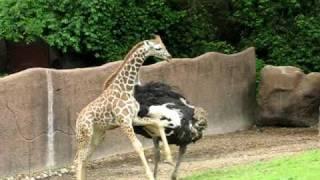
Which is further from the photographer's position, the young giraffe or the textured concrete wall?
the textured concrete wall

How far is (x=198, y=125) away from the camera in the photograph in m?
9.82

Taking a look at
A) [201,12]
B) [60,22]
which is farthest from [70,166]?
[201,12]

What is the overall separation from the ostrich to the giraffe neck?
0.23m

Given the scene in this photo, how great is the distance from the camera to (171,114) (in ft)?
31.2

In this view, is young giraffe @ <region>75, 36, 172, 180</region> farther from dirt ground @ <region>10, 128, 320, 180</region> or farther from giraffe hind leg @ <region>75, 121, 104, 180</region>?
dirt ground @ <region>10, 128, 320, 180</region>

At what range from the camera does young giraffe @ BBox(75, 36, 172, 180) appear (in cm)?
932

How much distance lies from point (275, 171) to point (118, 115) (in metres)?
1.88

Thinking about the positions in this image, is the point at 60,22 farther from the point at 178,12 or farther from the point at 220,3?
the point at 220,3

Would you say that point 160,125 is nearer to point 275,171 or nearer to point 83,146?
point 83,146

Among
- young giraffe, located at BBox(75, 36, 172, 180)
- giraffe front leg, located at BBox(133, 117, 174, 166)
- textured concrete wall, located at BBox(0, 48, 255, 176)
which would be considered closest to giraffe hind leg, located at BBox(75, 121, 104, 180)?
young giraffe, located at BBox(75, 36, 172, 180)

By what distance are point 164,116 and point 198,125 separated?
1.82 feet

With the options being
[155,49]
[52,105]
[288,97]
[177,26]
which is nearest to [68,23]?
A: [177,26]

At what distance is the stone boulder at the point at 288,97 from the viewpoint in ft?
A: 51.4

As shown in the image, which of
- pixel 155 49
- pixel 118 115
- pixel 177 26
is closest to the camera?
pixel 118 115
